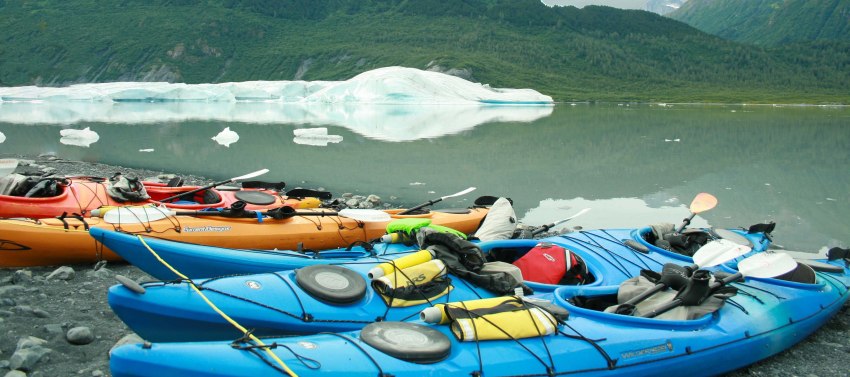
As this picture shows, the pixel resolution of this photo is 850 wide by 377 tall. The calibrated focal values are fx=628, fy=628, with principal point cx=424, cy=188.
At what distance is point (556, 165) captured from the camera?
13.6 m

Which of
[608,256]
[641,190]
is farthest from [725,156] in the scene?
[608,256]

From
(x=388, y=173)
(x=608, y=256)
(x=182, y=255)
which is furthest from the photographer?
(x=388, y=173)

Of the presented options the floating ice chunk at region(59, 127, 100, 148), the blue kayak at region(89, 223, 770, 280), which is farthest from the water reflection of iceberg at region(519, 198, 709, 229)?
the floating ice chunk at region(59, 127, 100, 148)

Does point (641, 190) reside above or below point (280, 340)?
below

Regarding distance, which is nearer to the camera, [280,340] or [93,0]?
[280,340]

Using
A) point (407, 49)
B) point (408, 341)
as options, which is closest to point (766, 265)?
point (408, 341)

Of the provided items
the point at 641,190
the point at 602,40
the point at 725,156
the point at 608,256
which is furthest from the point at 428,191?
the point at 602,40

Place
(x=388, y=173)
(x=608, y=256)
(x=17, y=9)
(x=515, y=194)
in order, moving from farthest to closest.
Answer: (x=17, y=9) < (x=388, y=173) < (x=515, y=194) < (x=608, y=256)

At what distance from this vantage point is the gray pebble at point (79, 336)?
3.89 metres

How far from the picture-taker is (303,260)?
4.58 m

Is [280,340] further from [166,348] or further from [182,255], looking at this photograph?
[182,255]

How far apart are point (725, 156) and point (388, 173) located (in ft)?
27.9

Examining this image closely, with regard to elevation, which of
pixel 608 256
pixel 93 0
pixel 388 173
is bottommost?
pixel 388 173

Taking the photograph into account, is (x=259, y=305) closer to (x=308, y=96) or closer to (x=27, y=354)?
(x=27, y=354)
